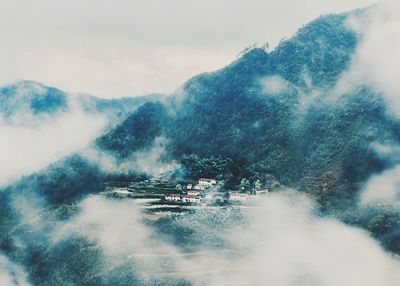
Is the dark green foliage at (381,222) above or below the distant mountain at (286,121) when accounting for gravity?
below

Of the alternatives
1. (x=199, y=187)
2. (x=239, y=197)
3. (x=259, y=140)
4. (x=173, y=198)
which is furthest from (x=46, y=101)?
(x=239, y=197)

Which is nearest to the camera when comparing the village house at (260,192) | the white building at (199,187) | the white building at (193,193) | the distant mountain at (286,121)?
the distant mountain at (286,121)

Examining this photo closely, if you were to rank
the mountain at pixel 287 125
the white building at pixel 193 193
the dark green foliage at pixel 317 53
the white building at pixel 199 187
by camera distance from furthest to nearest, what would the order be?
the dark green foliage at pixel 317 53
the white building at pixel 199 187
the white building at pixel 193 193
the mountain at pixel 287 125

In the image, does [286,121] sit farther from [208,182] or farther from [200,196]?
[200,196]

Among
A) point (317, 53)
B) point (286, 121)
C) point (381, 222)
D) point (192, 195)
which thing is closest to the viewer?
point (381, 222)

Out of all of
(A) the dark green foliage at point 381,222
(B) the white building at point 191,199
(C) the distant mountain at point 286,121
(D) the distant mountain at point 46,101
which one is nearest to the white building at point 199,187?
(C) the distant mountain at point 286,121

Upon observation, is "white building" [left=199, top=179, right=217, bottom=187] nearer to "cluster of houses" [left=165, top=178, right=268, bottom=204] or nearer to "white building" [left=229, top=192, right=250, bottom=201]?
"cluster of houses" [left=165, top=178, right=268, bottom=204]

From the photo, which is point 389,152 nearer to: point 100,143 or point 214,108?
point 214,108

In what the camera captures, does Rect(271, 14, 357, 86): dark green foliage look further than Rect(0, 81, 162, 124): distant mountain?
No

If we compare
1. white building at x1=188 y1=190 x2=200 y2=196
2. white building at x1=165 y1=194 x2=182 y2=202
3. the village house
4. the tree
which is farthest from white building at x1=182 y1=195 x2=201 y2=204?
the village house

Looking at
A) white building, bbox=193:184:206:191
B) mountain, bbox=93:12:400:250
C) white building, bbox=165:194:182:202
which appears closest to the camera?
mountain, bbox=93:12:400:250

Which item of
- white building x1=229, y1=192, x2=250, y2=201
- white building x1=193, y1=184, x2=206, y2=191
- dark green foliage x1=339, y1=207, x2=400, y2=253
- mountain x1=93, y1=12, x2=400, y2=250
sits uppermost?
mountain x1=93, y1=12, x2=400, y2=250

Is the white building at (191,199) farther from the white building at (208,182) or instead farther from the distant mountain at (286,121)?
the distant mountain at (286,121)
